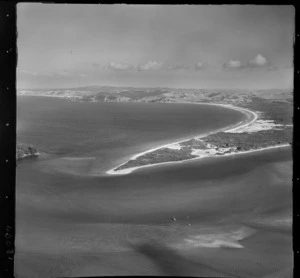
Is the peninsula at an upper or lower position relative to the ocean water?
upper

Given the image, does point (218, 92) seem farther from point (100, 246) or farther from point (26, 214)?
point (26, 214)

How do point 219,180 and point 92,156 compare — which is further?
point 219,180

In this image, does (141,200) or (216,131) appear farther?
(216,131)

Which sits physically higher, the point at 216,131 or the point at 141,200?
the point at 216,131

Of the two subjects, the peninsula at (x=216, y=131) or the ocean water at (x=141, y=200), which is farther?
the peninsula at (x=216, y=131)

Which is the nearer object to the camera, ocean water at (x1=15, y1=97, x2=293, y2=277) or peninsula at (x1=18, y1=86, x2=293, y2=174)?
ocean water at (x1=15, y1=97, x2=293, y2=277)

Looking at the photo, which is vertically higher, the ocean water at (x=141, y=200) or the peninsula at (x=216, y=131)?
the peninsula at (x=216, y=131)

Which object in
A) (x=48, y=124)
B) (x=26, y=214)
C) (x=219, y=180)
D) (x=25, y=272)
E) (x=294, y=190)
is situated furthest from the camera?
(x=219, y=180)
